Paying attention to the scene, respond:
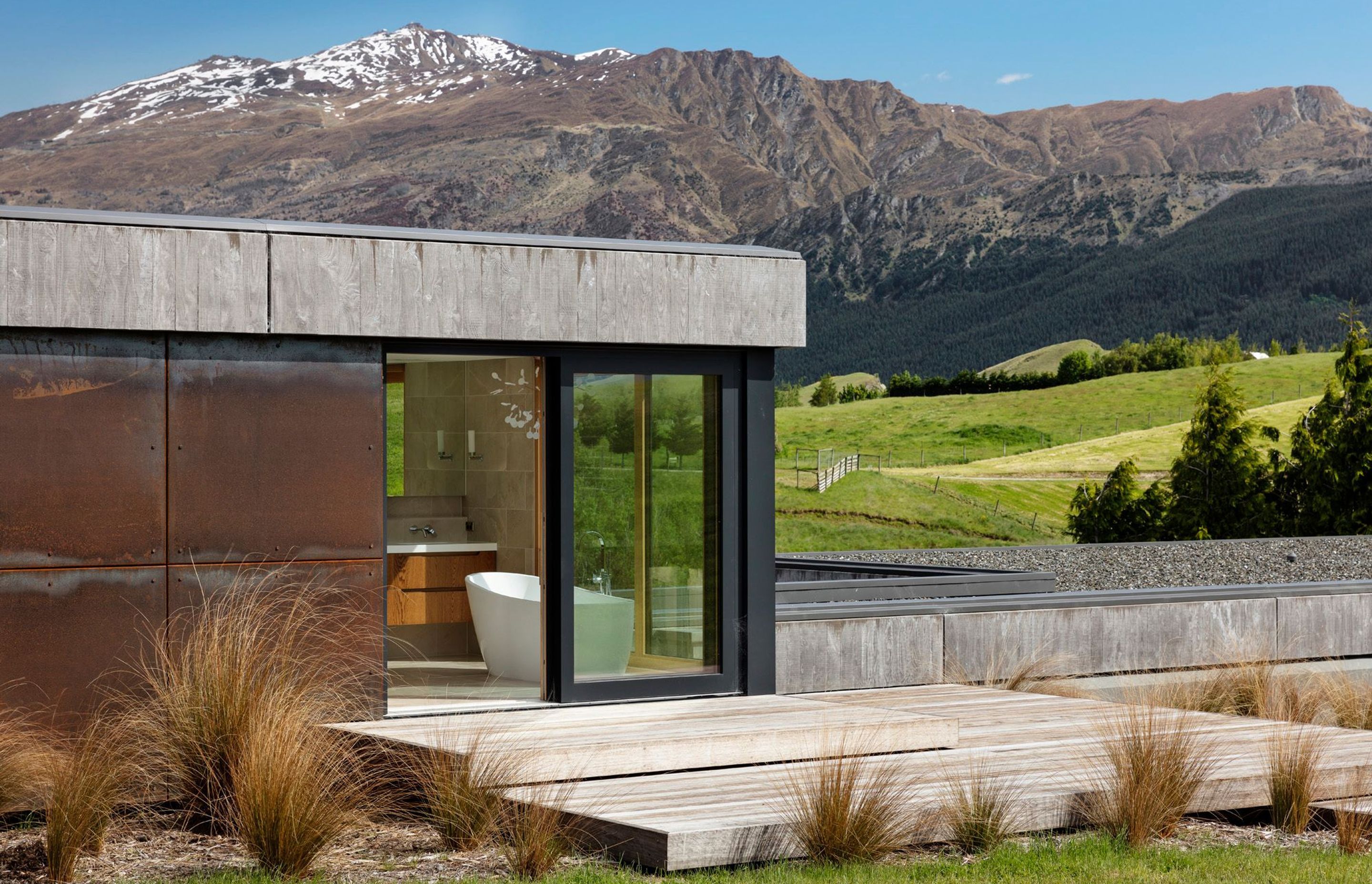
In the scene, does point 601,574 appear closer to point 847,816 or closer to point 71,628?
point 71,628

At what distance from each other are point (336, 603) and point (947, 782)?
2.74 metres

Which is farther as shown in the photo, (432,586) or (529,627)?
(432,586)

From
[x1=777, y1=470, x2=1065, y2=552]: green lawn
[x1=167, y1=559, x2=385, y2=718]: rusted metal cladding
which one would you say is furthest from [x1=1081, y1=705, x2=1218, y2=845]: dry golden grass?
[x1=777, y1=470, x2=1065, y2=552]: green lawn

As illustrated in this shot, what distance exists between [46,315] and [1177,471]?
31.7 metres

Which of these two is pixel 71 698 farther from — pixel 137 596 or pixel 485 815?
pixel 485 815

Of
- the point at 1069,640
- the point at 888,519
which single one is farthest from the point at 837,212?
the point at 1069,640

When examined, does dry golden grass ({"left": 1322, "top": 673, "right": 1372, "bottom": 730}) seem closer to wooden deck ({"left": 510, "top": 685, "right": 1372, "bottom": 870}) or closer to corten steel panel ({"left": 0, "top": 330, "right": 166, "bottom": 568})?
wooden deck ({"left": 510, "top": 685, "right": 1372, "bottom": 870})

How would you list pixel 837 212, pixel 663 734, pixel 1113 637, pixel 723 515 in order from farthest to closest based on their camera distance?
pixel 837 212 → pixel 1113 637 → pixel 723 515 → pixel 663 734

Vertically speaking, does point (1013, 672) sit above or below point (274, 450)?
below

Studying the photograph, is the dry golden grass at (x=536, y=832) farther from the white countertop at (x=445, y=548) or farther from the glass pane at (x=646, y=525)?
the white countertop at (x=445, y=548)

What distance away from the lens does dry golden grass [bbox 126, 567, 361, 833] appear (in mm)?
5465

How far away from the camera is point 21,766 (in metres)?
5.52

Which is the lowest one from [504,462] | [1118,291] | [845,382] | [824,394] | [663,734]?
[663,734]

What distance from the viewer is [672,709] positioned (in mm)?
6777
